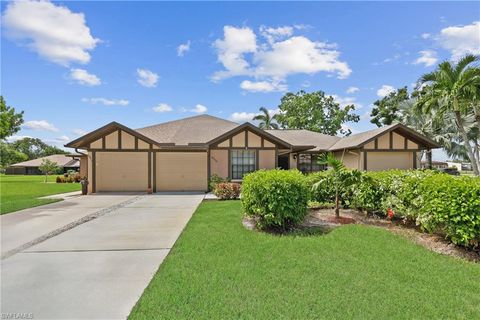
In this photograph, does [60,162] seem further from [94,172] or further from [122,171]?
[122,171]

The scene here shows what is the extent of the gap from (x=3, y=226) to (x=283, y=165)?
16617 mm

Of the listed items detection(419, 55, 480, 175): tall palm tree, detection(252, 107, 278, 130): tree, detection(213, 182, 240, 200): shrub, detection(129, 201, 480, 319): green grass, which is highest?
detection(252, 107, 278, 130): tree

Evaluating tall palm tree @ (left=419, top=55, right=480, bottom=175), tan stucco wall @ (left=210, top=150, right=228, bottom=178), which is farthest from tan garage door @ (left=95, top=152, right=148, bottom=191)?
tall palm tree @ (left=419, top=55, right=480, bottom=175)

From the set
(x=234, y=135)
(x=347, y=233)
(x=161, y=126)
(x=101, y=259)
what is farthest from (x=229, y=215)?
(x=161, y=126)

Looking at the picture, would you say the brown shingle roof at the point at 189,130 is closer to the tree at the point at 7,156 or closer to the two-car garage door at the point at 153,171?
the two-car garage door at the point at 153,171

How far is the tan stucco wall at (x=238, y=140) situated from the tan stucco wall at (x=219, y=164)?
98cm

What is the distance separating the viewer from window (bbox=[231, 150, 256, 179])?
54.4 feet

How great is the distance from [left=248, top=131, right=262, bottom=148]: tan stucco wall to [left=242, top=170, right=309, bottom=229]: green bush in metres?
9.46

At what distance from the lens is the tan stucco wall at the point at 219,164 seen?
16.5 metres

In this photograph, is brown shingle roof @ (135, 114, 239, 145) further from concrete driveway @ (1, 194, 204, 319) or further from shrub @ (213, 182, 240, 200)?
concrete driveway @ (1, 194, 204, 319)

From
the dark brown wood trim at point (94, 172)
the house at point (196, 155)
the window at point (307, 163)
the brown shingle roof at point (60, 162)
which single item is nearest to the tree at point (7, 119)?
the brown shingle roof at point (60, 162)

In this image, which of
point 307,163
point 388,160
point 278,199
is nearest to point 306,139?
point 307,163

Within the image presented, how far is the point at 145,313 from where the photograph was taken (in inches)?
121

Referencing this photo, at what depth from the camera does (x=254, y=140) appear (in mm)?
16359
